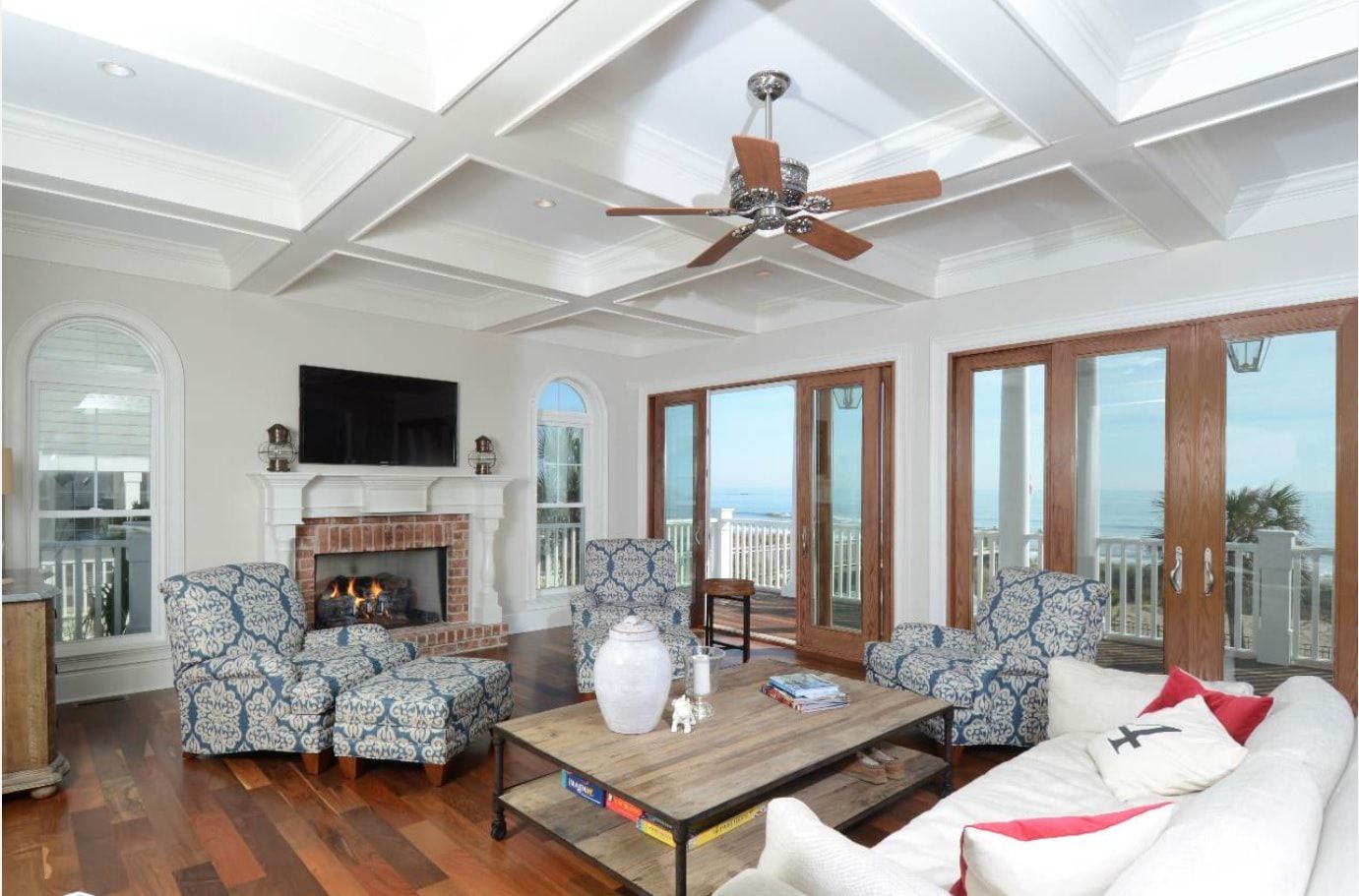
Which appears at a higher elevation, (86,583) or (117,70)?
(117,70)

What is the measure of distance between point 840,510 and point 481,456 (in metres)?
2.81

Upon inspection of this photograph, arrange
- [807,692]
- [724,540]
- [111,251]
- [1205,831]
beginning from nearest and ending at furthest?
1. [1205,831]
2. [807,692]
3. [111,251]
4. [724,540]

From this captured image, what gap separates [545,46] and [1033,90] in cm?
156

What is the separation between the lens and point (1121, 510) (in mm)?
4324

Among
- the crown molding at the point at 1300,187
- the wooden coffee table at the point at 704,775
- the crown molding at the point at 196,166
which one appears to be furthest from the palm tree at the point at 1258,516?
the crown molding at the point at 196,166

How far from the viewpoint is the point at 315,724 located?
331cm

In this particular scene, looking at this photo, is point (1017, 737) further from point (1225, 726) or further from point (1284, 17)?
point (1284, 17)

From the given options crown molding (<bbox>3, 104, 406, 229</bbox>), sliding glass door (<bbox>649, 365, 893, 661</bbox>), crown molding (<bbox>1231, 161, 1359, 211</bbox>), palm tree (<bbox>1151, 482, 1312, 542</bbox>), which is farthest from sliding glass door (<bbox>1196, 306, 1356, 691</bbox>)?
crown molding (<bbox>3, 104, 406, 229</bbox>)

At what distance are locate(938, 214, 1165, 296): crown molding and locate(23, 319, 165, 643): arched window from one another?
199 inches

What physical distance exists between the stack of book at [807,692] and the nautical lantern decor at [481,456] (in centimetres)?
351

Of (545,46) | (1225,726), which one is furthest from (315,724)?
(1225,726)

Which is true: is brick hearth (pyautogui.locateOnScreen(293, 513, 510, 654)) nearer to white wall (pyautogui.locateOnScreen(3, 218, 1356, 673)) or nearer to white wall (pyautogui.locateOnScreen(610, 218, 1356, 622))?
white wall (pyautogui.locateOnScreen(3, 218, 1356, 673))

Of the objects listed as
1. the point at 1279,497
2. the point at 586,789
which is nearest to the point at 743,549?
the point at 1279,497

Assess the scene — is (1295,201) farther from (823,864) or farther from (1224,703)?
(823,864)
